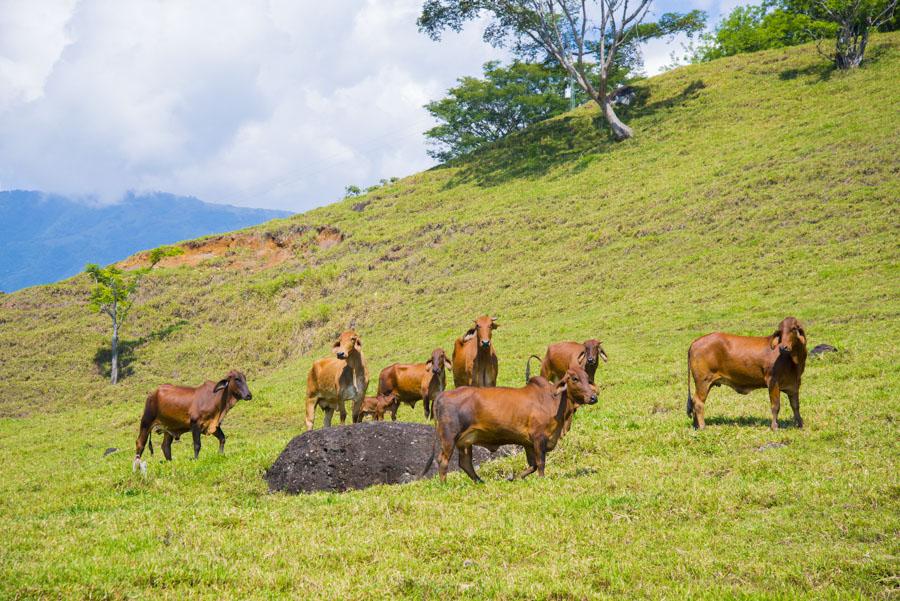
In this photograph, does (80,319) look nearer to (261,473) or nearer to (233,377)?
(233,377)

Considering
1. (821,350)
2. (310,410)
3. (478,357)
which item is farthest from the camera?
(821,350)

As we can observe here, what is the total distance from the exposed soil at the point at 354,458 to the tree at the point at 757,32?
2216 inches

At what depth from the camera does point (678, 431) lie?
13336 mm

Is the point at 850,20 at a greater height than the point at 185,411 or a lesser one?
greater

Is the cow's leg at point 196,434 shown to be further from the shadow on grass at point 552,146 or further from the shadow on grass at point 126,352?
the shadow on grass at point 552,146

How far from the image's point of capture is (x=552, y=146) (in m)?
64.3

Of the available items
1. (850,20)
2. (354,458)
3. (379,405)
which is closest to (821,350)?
(379,405)

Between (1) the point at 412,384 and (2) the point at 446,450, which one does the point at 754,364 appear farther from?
(1) the point at 412,384

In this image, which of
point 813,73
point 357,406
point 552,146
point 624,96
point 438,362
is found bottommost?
point 357,406

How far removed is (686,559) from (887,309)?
19.9m

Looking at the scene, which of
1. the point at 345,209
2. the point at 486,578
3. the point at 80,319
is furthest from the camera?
the point at 345,209

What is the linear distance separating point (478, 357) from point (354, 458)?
544cm

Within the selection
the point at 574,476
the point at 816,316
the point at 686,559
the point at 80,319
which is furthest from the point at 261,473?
the point at 80,319

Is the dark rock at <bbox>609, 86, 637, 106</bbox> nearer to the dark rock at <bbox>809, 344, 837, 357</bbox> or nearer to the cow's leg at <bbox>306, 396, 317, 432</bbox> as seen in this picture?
the dark rock at <bbox>809, 344, 837, 357</bbox>
